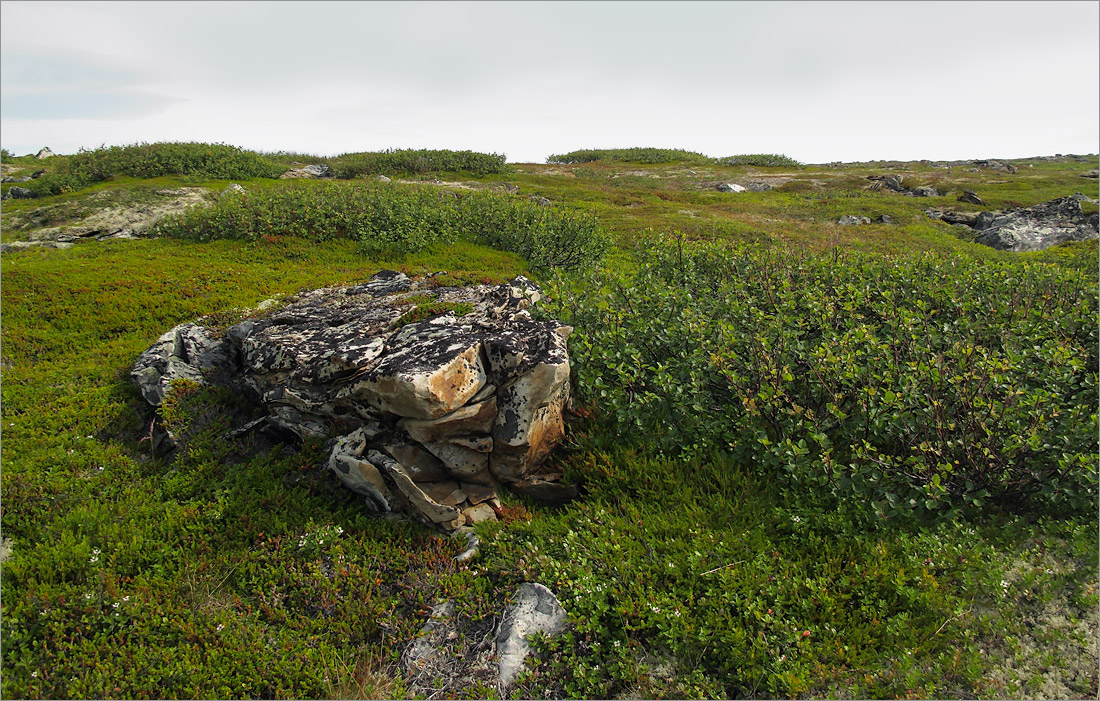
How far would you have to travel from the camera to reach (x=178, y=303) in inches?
571

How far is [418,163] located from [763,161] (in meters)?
57.4

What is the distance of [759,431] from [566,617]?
345cm

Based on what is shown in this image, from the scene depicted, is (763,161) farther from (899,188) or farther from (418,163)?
(418,163)

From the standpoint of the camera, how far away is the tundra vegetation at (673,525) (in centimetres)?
559

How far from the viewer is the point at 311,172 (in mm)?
42219

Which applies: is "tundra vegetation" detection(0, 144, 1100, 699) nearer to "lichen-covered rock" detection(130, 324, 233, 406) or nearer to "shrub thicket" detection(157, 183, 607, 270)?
"lichen-covered rock" detection(130, 324, 233, 406)

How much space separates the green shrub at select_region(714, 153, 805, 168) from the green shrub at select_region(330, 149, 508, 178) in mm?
45907

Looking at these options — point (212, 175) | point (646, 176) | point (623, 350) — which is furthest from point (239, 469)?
point (646, 176)

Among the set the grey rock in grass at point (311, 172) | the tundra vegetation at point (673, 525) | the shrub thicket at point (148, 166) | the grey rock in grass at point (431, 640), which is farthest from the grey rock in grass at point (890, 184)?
the grey rock in grass at point (431, 640)

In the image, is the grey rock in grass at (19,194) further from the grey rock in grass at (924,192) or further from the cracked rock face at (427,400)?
the grey rock in grass at (924,192)

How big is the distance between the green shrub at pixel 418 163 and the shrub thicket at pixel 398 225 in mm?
22882

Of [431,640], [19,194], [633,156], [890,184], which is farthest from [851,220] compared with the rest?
[633,156]

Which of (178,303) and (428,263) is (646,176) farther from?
(178,303)

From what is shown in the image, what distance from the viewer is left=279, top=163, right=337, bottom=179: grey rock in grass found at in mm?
39719
